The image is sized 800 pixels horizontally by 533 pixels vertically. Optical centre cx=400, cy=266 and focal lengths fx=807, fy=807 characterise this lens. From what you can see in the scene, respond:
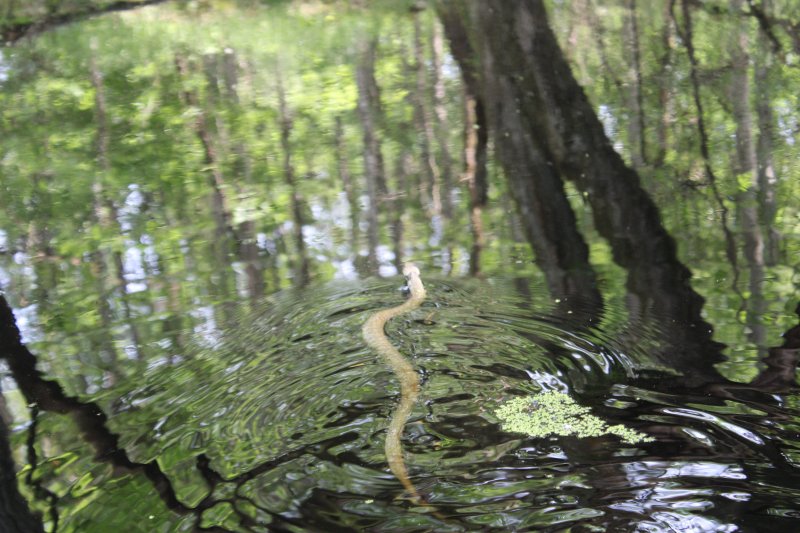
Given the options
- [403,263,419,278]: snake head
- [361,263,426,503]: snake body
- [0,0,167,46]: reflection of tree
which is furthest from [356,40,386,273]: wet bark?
[0,0,167,46]: reflection of tree

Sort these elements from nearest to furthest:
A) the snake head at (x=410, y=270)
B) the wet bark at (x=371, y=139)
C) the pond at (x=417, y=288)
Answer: the pond at (x=417, y=288)
the snake head at (x=410, y=270)
the wet bark at (x=371, y=139)

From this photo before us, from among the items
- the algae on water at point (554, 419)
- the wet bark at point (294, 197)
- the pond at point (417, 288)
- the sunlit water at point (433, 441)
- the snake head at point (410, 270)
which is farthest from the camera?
the wet bark at point (294, 197)

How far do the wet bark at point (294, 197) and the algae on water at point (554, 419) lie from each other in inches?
72.2

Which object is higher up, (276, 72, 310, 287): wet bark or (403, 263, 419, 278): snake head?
(276, 72, 310, 287): wet bark

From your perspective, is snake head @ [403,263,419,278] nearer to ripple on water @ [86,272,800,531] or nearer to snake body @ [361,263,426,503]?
snake body @ [361,263,426,503]

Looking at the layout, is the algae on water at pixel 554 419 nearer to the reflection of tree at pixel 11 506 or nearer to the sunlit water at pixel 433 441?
the sunlit water at pixel 433 441

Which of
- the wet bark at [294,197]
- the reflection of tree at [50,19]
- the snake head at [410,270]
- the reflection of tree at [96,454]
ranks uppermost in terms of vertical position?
the reflection of tree at [50,19]

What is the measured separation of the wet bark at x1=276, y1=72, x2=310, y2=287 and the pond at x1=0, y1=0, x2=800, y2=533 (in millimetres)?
29

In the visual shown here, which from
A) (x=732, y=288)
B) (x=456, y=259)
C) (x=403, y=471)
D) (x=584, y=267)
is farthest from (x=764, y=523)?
(x=456, y=259)

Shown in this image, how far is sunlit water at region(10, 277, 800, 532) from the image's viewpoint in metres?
2.52

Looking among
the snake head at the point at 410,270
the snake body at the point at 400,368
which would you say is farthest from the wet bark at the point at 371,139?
the snake body at the point at 400,368

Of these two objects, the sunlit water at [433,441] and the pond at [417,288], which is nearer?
the sunlit water at [433,441]

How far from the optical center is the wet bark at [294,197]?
4.78 metres

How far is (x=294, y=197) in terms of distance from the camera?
5.98m
